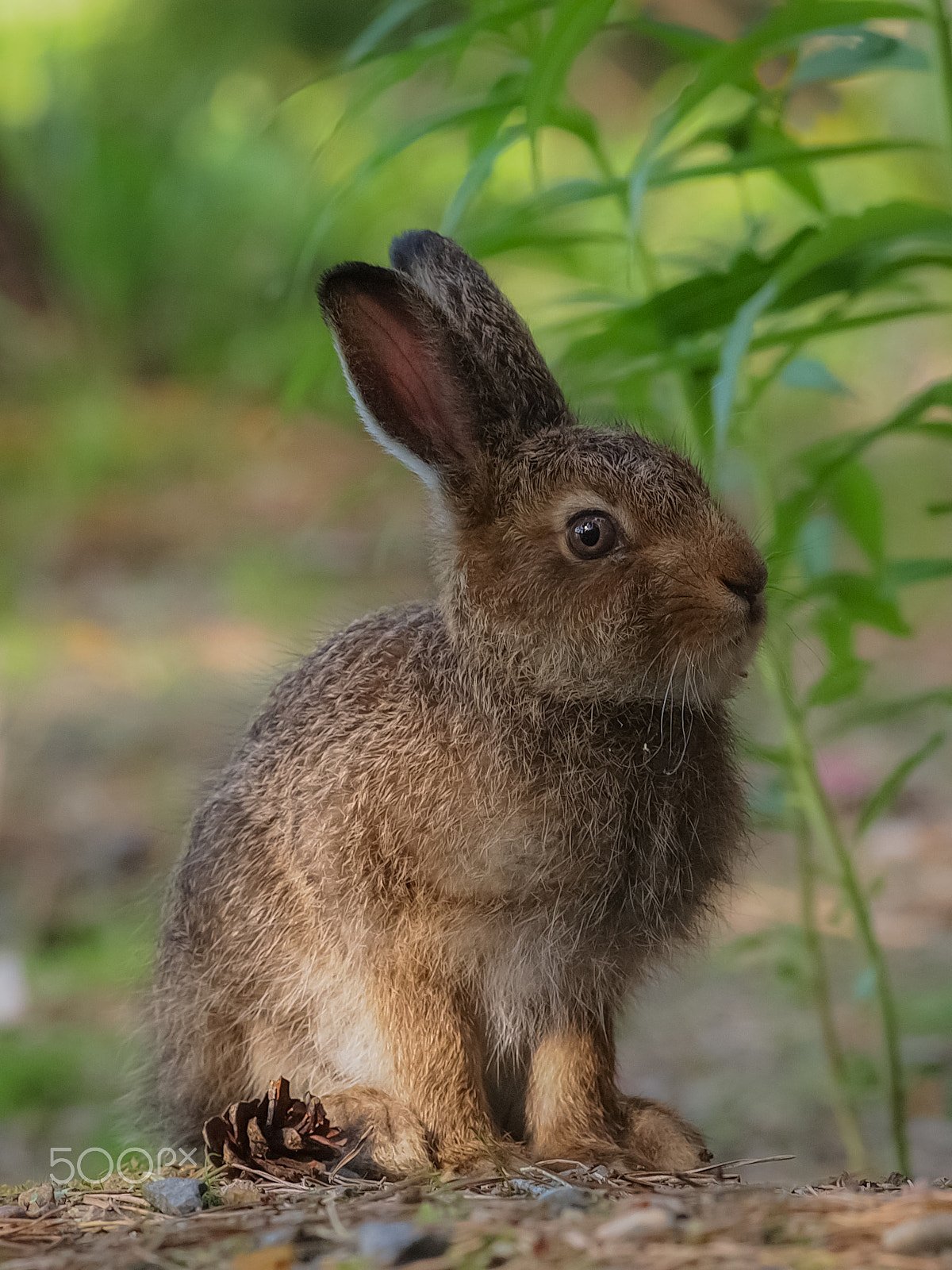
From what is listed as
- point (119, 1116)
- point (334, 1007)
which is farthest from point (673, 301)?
point (119, 1116)

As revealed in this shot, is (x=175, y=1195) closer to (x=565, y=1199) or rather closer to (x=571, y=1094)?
(x=565, y=1199)

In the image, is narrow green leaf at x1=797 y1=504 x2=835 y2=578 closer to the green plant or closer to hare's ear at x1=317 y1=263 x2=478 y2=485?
→ the green plant

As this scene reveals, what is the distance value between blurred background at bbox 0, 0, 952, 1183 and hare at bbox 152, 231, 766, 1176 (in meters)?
1.62

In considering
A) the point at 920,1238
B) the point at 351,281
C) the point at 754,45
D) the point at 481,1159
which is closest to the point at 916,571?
the point at 754,45

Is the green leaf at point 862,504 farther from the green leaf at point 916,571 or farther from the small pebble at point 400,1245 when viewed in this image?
the small pebble at point 400,1245

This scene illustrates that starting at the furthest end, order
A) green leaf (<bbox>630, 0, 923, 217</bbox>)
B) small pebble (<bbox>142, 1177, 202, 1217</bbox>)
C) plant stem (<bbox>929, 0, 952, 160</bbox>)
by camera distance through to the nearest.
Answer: plant stem (<bbox>929, 0, 952, 160</bbox>) < green leaf (<bbox>630, 0, 923, 217</bbox>) < small pebble (<bbox>142, 1177, 202, 1217</bbox>)

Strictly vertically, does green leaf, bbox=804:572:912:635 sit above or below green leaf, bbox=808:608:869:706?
above

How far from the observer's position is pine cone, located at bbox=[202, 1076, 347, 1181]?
231 cm

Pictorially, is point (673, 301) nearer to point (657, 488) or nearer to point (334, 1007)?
point (657, 488)

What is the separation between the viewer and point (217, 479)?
32.6ft

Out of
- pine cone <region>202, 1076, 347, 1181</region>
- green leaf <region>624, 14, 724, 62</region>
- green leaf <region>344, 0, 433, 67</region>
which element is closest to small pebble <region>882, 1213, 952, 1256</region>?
pine cone <region>202, 1076, 347, 1181</region>

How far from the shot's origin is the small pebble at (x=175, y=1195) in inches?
84.1

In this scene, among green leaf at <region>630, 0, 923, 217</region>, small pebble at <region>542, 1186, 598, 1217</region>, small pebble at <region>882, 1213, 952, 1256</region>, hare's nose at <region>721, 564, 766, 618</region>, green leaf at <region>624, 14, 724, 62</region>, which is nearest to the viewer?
small pebble at <region>882, 1213, 952, 1256</region>

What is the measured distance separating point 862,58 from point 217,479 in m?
7.59
